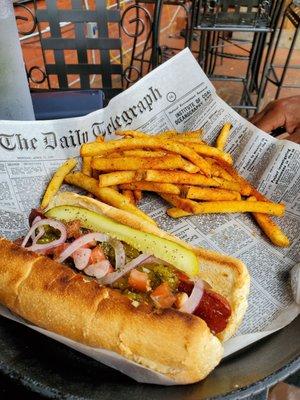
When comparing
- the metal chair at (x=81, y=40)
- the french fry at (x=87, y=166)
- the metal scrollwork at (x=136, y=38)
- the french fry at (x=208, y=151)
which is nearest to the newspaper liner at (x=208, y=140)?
the french fry at (x=87, y=166)

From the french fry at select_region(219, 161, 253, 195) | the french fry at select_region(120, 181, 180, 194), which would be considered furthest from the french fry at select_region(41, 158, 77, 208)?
the french fry at select_region(219, 161, 253, 195)

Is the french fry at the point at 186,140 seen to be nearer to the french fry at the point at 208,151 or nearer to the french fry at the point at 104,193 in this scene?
the french fry at the point at 208,151

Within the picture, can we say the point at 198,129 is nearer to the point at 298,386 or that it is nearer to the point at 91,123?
the point at 91,123

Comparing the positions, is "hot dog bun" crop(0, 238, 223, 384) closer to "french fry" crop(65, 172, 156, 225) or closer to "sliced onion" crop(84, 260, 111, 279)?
"sliced onion" crop(84, 260, 111, 279)

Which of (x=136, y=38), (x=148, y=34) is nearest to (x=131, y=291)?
(x=136, y=38)

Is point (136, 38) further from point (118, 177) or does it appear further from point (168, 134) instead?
point (118, 177)

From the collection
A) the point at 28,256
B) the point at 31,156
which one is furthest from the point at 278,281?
the point at 31,156

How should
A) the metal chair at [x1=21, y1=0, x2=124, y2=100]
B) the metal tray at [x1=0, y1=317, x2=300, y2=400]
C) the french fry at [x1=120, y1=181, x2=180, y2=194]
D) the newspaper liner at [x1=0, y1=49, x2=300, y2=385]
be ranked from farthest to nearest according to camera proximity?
the metal chair at [x1=21, y1=0, x2=124, y2=100] → the french fry at [x1=120, y1=181, x2=180, y2=194] → the newspaper liner at [x1=0, y1=49, x2=300, y2=385] → the metal tray at [x1=0, y1=317, x2=300, y2=400]
